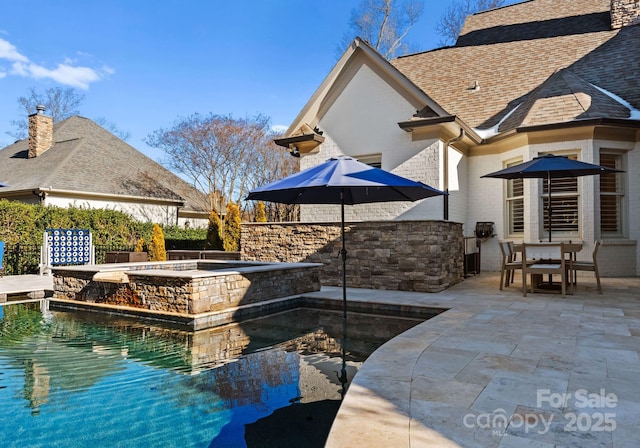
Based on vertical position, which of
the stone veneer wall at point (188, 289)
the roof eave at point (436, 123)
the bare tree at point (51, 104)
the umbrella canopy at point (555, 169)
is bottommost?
the stone veneer wall at point (188, 289)

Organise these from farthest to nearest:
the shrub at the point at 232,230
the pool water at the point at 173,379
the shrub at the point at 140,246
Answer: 1. the shrub at the point at 232,230
2. the shrub at the point at 140,246
3. the pool water at the point at 173,379

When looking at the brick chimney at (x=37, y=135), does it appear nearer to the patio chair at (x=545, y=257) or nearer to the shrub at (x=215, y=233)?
the shrub at (x=215, y=233)

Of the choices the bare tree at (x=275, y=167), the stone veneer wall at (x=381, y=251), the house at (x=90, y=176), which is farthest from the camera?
the bare tree at (x=275, y=167)

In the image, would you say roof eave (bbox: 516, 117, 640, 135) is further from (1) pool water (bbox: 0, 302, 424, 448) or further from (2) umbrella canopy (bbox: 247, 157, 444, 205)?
(1) pool water (bbox: 0, 302, 424, 448)

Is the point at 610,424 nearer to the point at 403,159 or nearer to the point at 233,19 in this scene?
the point at 403,159

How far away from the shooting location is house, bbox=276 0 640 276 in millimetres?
10375

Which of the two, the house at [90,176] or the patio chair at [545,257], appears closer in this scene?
the patio chair at [545,257]

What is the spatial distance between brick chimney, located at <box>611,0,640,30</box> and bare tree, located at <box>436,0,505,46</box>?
1028cm

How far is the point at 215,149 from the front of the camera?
70.4ft

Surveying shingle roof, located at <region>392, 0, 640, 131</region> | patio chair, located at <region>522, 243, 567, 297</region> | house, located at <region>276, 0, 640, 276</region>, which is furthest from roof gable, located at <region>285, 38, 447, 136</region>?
patio chair, located at <region>522, 243, 567, 297</region>

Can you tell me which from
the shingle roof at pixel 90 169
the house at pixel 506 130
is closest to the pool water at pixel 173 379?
the house at pixel 506 130

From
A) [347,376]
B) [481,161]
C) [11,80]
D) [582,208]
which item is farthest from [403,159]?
[11,80]

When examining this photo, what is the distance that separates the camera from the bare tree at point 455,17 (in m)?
23.6

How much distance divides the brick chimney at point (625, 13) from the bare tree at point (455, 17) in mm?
10279
